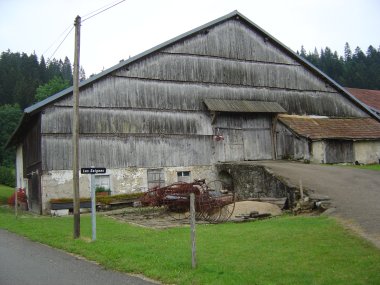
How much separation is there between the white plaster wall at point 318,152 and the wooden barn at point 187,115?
12 cm

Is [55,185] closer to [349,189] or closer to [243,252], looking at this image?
[349,189]

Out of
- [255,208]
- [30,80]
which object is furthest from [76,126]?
[30,80]

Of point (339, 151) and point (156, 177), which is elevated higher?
point (339, 151)

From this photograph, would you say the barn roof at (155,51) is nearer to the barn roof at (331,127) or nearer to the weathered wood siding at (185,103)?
the weathered wood siding at (185,103)

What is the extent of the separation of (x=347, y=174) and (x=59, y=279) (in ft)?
57.6

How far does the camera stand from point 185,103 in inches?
1075

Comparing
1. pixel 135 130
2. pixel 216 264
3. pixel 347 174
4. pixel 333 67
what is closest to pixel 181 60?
pixel 135 130

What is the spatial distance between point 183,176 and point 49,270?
1769cm

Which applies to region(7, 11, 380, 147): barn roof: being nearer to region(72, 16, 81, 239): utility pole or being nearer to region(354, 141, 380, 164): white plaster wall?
region(354, 141, 380, 164): white plaster wall

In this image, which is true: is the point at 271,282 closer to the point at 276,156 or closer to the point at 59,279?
the point at 59,279

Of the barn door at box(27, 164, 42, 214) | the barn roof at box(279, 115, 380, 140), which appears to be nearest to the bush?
the barn door at box(27, 164, 42, 214)

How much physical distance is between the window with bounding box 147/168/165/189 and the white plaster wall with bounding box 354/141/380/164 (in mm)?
13298

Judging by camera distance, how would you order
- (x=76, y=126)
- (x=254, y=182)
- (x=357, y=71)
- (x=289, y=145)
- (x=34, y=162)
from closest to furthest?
(x=76, y=126) → (x=254, y=182) → (x=34, y=162) → (x=289, y=145) → (x=357, y=71)

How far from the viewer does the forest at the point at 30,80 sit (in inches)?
2881
